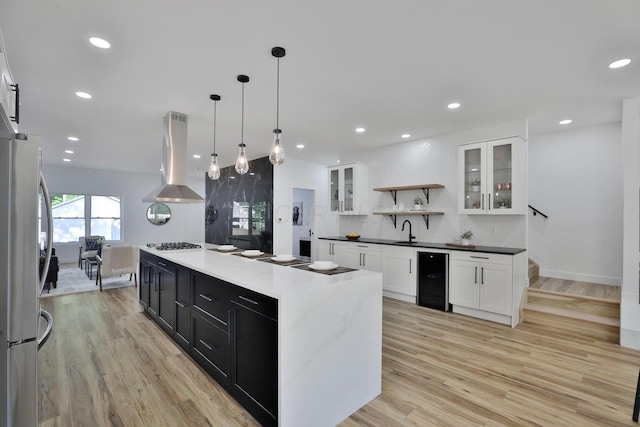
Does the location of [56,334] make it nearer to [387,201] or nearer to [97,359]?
[97,359]

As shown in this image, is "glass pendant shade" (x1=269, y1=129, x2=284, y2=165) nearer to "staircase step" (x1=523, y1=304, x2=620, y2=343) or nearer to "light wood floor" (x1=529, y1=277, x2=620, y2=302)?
"staircase step" (x1=523, y1=304, x2=620, y2=343)

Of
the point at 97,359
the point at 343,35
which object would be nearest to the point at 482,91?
the point at 343,35

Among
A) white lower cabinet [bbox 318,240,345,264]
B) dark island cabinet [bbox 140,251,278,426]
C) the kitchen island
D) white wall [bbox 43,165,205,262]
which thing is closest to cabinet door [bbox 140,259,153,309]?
dark island cabinet [bbox 140,251,278,426]

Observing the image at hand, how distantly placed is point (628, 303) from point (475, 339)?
1.60 m

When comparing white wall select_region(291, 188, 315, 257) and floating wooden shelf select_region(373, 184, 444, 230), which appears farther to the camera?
white wall select_region(291, 188, 315, 257)

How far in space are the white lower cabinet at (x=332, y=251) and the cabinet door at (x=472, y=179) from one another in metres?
2.15

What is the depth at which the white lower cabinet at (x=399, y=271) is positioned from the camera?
4.60 meters

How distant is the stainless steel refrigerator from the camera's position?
1.27 metres

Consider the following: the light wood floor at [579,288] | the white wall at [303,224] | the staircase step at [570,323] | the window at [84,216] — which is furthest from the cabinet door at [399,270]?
the window at [84,216]

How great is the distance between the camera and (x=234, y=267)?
2.66m

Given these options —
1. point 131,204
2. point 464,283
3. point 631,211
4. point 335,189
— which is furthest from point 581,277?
point 131,204

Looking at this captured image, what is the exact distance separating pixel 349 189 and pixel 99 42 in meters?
4.34

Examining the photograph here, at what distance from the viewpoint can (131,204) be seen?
9609mm

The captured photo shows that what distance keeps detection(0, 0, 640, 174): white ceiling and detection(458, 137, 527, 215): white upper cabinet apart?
39cm
